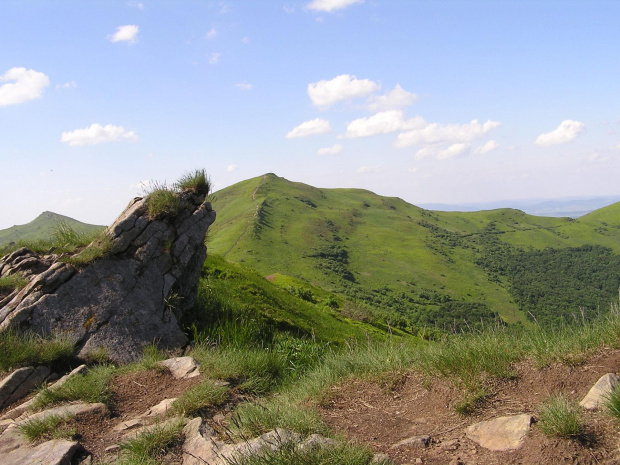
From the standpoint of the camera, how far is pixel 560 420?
4.16m

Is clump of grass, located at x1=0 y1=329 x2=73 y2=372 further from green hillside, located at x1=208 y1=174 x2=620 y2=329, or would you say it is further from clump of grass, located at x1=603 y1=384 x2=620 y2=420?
green hillside, located at x1=208 y1=174 x2=620 y2=329

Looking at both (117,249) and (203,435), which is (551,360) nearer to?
(203,435)

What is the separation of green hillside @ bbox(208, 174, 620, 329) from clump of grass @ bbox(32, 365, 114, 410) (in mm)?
43855

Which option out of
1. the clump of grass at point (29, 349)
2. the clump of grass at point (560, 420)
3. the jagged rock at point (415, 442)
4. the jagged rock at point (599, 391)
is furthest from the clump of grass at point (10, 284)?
the jagged rock at point (599, 391)

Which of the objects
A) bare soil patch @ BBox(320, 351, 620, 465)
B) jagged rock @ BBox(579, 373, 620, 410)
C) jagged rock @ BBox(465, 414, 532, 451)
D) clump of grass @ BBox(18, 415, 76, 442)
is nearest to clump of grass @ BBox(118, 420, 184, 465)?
clump of grass @ BBox(18, 415, 76, 442)

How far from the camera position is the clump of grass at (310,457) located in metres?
3.88

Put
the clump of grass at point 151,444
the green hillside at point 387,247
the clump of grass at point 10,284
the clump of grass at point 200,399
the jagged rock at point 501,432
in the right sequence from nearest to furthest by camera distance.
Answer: the jagged rock at point 501,432, the clump of grass at point 151,444, the clump of grass at point 200,399, the clump of grass at point 10,284, the green hillside at point 387,247

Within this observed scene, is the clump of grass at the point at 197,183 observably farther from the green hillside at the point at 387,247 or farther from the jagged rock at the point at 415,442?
the green hillside at the point at 387,247

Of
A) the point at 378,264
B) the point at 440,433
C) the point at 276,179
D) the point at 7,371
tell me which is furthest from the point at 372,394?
the point at 276,179

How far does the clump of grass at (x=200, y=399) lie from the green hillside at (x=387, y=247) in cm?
4397

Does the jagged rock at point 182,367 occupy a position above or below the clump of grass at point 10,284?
below

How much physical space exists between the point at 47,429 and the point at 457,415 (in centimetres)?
512

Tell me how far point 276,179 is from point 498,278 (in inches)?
3789

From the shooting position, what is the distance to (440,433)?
4848 mm
